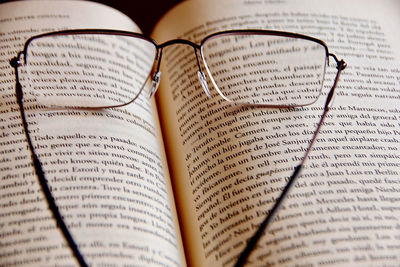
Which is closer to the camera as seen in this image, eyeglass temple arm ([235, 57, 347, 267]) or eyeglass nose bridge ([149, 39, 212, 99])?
eyeglass temple arm ([235, 57, 347, 267])

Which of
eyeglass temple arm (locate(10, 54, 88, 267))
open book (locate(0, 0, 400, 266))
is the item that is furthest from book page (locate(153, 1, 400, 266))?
eyeglass temple arm (locate(10, 54, 88, 267))

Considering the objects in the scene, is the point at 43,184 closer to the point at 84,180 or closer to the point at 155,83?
the point at 84,180

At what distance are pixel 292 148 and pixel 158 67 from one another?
288mm

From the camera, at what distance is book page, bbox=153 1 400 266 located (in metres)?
0.66

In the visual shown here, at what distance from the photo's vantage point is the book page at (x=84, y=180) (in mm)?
641

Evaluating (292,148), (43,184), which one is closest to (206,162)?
(292,148)

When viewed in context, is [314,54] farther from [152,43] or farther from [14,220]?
[14,220]

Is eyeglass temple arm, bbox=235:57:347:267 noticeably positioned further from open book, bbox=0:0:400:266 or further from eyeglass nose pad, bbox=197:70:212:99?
eyeglass nose pad, bbox=197:70:212:99

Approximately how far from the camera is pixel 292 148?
747 mm

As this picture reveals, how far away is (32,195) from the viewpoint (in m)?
0.67

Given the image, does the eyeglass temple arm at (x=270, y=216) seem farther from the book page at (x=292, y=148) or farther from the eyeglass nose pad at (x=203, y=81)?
the eyeglass nose pad at (x=203, y=81)

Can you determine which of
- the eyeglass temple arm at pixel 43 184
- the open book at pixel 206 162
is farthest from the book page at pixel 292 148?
the eyeglass temple arm at pixel 43 184

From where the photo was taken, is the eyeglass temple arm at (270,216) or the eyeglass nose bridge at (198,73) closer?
the eyeglass temple arm at (270,216)

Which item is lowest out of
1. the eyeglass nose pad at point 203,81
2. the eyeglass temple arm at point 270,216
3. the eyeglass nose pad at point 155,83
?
the eyeglass temple arm at point 270,216
